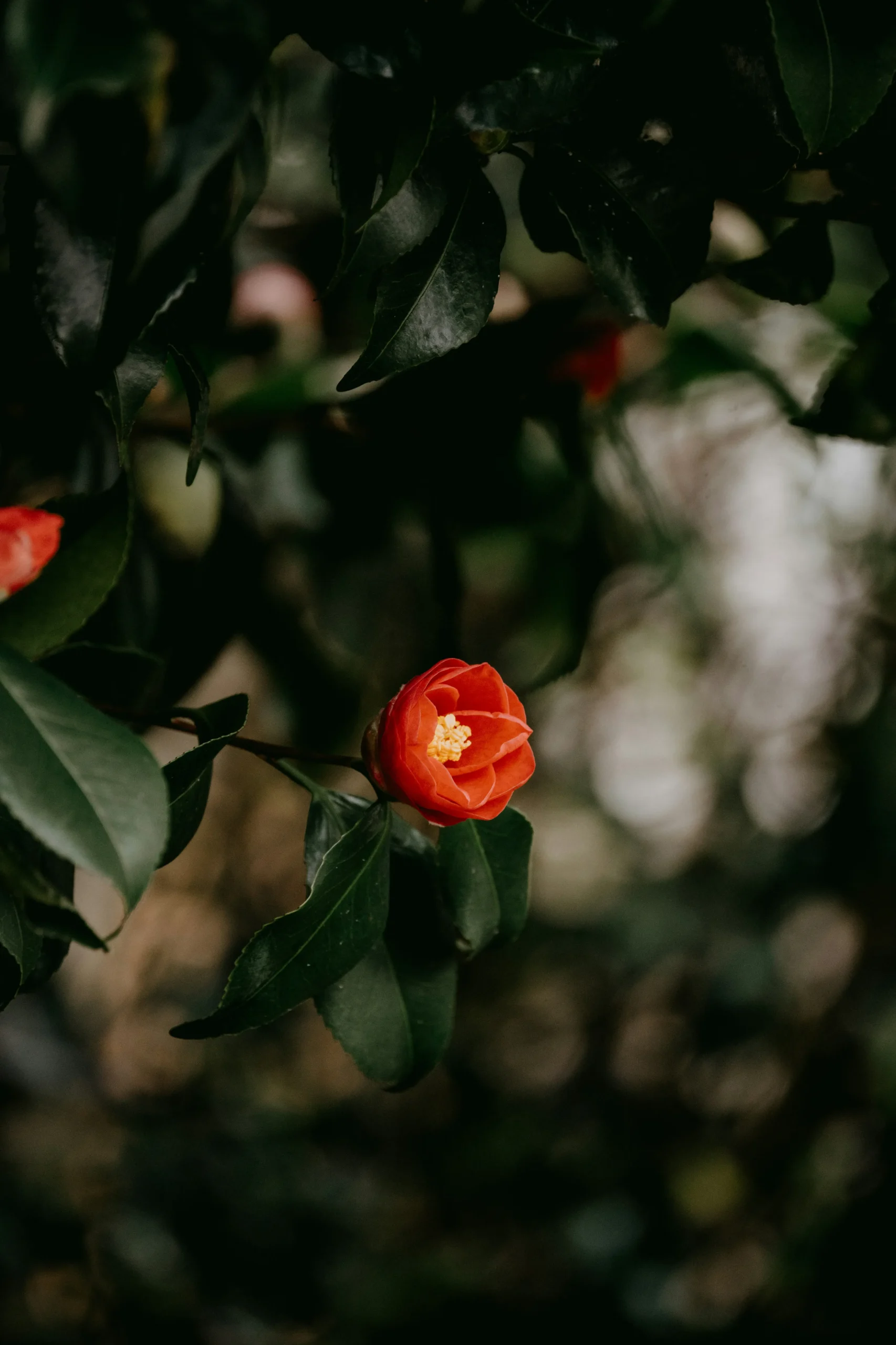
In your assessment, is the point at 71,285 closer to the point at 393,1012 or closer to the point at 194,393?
the point at 194,393

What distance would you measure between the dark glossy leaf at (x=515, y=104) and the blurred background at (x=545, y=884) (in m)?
0.28

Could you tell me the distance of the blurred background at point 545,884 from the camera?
818 mm

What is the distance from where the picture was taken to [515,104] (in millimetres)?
342

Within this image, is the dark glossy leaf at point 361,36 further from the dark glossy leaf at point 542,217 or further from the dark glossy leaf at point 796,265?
the dark glossy leaf at point 796,265

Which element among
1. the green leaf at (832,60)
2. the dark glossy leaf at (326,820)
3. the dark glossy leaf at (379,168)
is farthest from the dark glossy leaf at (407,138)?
the dark glossy leaf at (326,820)

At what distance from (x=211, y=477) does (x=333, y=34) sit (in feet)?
2.50

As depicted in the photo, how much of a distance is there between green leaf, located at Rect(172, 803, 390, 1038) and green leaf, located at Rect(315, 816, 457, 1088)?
0.08 feet

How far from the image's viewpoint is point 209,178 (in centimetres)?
25

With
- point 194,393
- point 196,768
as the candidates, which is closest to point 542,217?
point 194,393

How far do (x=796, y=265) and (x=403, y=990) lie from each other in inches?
14.6

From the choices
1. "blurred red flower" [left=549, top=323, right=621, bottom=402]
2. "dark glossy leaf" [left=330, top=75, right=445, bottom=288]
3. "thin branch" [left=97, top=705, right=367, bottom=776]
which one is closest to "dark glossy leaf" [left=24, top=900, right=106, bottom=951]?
"thin branch" [left=97, top=705, right=367, bottom=776]

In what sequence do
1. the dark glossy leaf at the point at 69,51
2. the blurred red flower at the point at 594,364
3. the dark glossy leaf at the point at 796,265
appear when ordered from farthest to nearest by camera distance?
the blurred red flower at the point at 594,364 < the dark glossy leaf at the point at 796,265 < the dark glossy leaf at the point at 69,51

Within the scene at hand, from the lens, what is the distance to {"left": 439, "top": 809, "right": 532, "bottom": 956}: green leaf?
1.35ft

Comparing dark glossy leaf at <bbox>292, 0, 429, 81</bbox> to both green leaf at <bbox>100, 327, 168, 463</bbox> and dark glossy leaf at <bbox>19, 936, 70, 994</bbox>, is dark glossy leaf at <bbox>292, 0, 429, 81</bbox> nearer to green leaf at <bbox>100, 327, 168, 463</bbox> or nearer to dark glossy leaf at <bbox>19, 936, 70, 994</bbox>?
green leaf at <bbox>100, 327, 168, 463</bbox>
